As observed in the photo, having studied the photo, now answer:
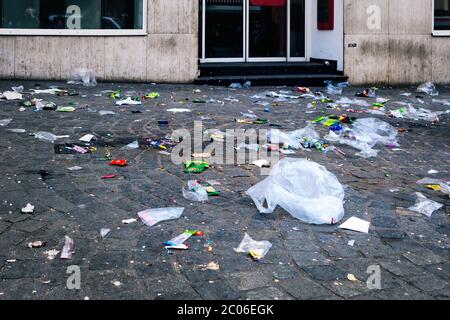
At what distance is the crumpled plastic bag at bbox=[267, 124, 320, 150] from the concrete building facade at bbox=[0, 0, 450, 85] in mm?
5480

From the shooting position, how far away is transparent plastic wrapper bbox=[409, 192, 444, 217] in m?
4.56

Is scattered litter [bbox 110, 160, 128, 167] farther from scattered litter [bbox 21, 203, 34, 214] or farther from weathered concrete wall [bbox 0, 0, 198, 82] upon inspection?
weathered concrete wall [bbox 0, 0, 198, 82]

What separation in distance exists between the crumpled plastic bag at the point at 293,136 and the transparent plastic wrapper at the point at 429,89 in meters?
5.86

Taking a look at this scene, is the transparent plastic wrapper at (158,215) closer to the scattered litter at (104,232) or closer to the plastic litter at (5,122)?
the scattered litter at (104,232)

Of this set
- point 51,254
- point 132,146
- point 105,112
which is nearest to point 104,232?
point 51,254

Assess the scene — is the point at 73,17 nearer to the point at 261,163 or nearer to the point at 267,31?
the point at 267,31

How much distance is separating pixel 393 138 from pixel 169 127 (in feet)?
10.00

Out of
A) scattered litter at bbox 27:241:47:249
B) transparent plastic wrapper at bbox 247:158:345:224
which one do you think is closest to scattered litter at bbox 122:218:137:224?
scattered litter at bbox 27:241:47:249

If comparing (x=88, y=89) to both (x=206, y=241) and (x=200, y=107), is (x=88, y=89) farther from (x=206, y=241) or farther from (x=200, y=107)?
(x=206, y=241)

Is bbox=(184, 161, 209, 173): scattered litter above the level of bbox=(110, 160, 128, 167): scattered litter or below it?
below

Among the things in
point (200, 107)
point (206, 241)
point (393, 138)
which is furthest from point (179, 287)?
point (200, 107)

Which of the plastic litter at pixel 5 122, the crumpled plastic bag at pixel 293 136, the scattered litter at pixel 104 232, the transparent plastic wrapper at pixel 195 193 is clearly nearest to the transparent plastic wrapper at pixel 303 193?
the transparent plastic wrapper at pixel 195 193

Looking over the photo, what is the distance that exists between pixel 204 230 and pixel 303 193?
0.93 m

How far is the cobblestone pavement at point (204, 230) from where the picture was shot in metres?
3.18
